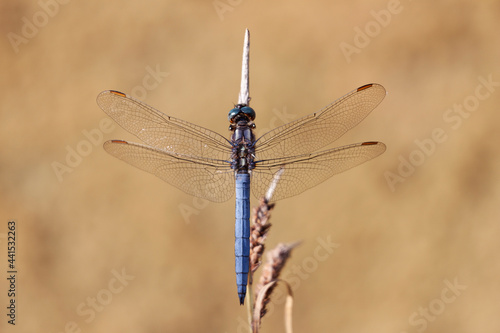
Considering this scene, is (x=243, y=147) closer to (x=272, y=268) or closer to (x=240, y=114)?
(x=240, y=114)

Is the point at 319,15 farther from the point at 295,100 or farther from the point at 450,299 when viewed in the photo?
the point at 450,299

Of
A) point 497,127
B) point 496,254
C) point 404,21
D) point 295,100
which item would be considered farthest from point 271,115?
point 496,254

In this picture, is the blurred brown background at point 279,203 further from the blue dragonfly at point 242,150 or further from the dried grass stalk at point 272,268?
the dried grass stalk at point 272,268

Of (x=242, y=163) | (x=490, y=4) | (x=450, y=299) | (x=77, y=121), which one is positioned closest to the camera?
(x=242, y=163)

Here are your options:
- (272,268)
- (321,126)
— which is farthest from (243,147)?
(272,268)

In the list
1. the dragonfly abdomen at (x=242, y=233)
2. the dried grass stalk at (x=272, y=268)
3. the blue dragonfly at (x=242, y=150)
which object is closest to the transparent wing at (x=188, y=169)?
the blue dragonfly at (x=242, y=150)

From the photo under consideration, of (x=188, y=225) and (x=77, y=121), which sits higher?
(x=77, y=121)
